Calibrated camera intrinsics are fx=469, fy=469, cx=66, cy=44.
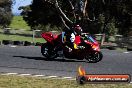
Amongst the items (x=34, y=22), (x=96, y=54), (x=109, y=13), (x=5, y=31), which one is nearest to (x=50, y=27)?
(x=34, y=22)

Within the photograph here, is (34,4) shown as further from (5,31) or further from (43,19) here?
(5,31)

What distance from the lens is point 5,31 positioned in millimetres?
34625

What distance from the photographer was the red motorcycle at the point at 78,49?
59.8 feet

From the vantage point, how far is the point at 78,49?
60.6 feet

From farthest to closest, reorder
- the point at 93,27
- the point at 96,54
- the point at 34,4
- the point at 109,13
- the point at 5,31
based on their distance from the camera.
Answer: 1. the point at 34,4
2. the point at 93,27
3. the point at 109,13
4. the point at 5,31
5. the point at 96,54

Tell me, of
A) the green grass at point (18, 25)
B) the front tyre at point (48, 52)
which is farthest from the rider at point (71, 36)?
the green grass at point (18, 25)

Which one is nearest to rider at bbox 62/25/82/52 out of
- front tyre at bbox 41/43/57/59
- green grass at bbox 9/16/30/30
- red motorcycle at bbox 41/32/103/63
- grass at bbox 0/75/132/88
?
red motorcycle at bbox 41/32/103/63

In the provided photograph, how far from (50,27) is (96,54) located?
1908 inches

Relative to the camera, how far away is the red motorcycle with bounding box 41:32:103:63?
59.8 feet

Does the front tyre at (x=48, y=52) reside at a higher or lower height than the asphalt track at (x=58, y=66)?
higher

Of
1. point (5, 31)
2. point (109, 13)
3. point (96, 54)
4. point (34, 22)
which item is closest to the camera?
point (96, 54)

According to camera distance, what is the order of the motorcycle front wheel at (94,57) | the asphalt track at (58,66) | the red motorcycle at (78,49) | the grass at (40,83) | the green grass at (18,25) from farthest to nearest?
1. the green grass at (18,25)
2. the red motorcycle at (78,49)
3. the motorcycle front wheel at (94,57)
4. the asphalt track at (58,66)
5. the grass at (40,83)

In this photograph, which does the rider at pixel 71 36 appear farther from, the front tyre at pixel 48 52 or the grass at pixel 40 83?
the grass at pixel 40 83

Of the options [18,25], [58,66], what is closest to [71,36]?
[58,66]
